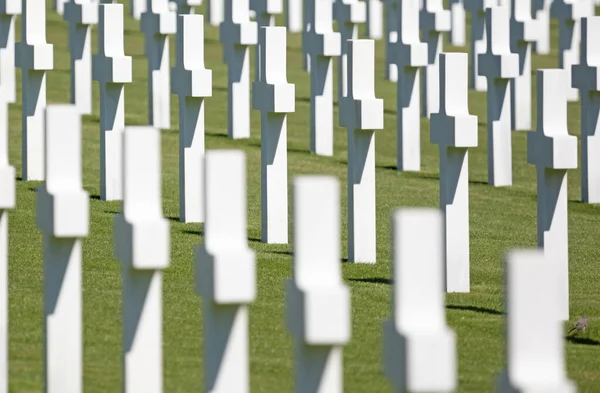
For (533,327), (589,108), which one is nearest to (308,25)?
(589,108)

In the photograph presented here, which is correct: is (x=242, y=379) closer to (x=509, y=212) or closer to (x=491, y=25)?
(x=509, y=212)

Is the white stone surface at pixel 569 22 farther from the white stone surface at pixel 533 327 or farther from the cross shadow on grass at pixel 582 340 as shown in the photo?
the white stone surface at pixel 533 327

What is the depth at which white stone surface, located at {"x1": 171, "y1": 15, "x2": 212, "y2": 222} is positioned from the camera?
8445 millimetres

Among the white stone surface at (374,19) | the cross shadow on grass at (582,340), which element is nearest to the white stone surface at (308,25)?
the white stone surface at (374,19)

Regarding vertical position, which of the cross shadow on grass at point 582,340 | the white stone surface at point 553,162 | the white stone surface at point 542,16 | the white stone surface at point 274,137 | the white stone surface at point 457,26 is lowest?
the cross shadow on grass at point 582,340

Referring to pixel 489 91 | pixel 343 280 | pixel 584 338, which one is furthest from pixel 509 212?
pixel 584 338

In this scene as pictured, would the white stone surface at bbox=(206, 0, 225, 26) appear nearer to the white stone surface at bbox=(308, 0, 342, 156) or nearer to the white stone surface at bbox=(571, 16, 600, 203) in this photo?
the white stone surface at bbox=(308, 0, 342, 156)

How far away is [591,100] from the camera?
9.96 metres

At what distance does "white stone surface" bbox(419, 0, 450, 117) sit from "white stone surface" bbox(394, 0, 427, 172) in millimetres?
1725

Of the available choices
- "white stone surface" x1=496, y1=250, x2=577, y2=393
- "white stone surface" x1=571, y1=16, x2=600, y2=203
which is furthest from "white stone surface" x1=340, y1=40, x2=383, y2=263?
"white stone surface" x1=496, y1=250, x2=577, y2=393

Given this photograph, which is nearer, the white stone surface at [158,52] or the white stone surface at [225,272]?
the white stone surface at [225,272]

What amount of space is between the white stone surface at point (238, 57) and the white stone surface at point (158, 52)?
47 centimetres

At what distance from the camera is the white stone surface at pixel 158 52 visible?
10602mm

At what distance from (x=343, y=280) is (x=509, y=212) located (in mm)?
2855
